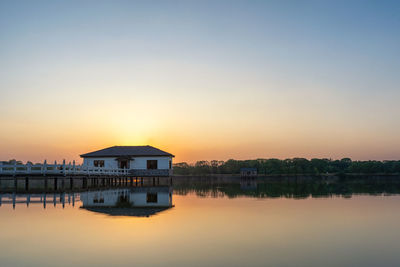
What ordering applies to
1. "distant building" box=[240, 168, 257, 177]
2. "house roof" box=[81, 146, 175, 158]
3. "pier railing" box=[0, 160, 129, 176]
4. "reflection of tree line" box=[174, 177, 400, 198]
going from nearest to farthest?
"reflection of tree line" box=[174, 177, 400, 198] → "pier railing" box=[0, 160, 129, 176] → "house roof" box=[81, 146, 175, 158] → "distant building" box=[240, 168, 257, 177]

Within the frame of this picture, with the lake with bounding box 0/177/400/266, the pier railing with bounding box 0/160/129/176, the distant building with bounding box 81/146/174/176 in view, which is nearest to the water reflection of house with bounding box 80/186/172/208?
the lake with bounding box 0/177/400/266

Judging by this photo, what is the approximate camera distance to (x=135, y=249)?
10.1m

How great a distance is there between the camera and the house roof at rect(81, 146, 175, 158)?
5256 cm

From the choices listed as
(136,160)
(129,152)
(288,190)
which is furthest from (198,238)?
(129,152)

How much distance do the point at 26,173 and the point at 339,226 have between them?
27427 millimetres

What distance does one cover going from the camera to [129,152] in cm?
5384

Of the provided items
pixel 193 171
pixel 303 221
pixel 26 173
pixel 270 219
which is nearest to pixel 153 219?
pixel 270 219

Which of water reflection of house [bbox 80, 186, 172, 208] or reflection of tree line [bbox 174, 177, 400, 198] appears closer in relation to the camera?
water reflection of house [bbox 80, 186, 172, 208]

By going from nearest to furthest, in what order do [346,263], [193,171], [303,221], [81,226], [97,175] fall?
[346,263] < [81,226] < [303,221] < [97,175] < [193,171]

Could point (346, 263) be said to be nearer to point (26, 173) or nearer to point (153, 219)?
point (153, 219)

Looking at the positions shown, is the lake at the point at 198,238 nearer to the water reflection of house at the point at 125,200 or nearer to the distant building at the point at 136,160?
the water reflection of house at the point at 125,200

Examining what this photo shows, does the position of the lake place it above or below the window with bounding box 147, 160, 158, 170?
below

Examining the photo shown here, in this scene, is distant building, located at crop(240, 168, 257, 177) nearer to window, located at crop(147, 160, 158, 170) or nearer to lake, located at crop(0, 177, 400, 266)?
window, located at crop(147, 160, 158, 170)

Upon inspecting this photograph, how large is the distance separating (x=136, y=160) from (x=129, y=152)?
1.74 m
